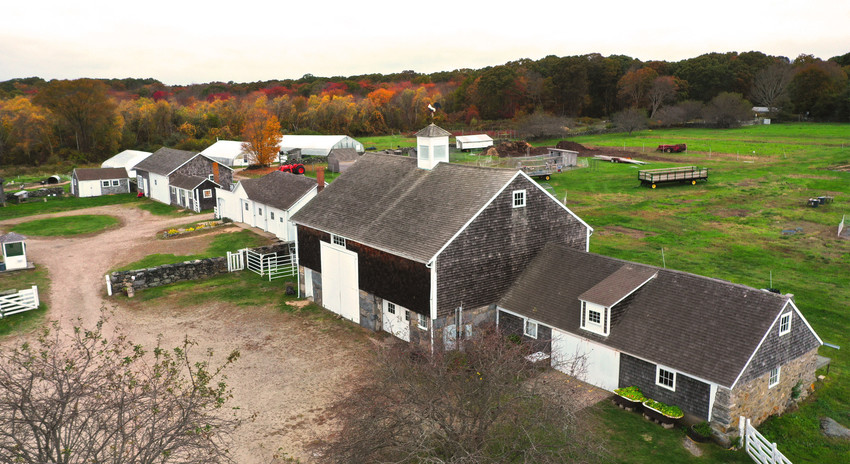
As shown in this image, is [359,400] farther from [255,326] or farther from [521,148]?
[521,148]

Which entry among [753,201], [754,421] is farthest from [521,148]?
[754,421]

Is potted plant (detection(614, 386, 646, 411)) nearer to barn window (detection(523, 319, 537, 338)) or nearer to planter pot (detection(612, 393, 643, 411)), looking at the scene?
planter pot (detection(612, 393, 643, 411))

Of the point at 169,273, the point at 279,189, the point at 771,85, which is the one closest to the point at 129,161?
the point at 279,189

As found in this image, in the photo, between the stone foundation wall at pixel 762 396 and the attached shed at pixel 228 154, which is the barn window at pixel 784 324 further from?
the attached shed at pixel 228 154

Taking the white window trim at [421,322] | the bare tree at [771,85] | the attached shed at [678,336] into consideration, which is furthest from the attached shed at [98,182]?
the bare tree at [771,85]

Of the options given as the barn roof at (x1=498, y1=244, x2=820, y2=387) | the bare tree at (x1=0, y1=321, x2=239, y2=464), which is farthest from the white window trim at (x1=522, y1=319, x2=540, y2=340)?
the bare tree at (x1=0, y1=321, x2=239, y2=464)

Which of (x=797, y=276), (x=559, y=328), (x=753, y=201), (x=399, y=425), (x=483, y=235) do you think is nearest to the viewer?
(x=399, y=425)

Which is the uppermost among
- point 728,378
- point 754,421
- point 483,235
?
point 483,235
